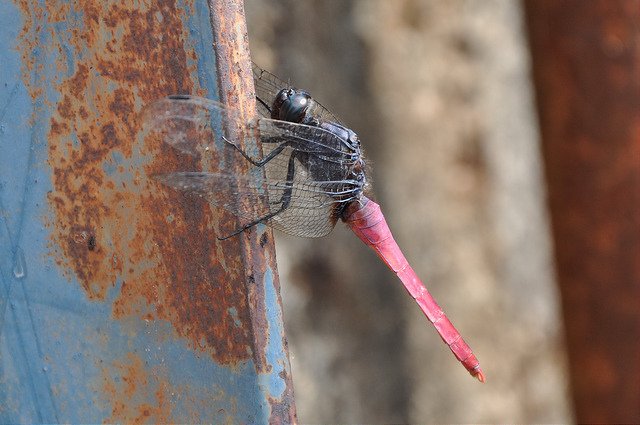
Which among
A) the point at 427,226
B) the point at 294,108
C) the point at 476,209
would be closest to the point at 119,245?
the point at 294,108

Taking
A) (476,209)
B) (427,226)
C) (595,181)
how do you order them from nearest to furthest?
(595,181), (427,226), (476,209)

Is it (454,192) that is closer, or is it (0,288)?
(0,288)

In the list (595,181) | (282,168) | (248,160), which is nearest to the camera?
(248,160)

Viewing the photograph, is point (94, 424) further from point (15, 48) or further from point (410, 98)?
point (410, 98)

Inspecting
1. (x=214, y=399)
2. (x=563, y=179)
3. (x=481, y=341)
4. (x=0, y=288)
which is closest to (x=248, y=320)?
(x=214, y=399)

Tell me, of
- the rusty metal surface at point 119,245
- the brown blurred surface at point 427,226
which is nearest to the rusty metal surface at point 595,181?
the brown blurred surface at point 427,226

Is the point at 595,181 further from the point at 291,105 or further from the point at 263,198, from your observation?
the point at 263,198
